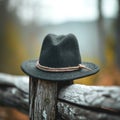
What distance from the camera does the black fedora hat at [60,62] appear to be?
2564 mm

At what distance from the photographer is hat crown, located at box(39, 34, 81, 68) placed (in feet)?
8.50

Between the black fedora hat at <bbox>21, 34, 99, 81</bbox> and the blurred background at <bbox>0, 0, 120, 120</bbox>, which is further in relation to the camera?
the blurred background at <bbox>0, 0, 120, 120</bbox>

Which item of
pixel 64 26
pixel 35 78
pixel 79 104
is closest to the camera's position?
pixel 79 104

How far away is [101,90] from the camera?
2215 mm

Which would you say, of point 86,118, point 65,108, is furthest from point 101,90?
point 65,108

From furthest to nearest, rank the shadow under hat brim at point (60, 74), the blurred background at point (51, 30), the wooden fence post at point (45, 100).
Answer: the blurred background at point (51, 30) → the wooden fence post at point (45, 100) → the shadow under hat brim at point (60, 74)

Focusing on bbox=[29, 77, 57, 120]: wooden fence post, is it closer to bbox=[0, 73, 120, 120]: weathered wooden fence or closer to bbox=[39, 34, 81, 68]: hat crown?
bbox=[0, 73, 120, 120]: weathered wooden fence

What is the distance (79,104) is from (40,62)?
51cm

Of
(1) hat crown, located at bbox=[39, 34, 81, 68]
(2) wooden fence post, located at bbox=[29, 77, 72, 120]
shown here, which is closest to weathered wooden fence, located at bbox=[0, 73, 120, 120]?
(2) wooden fence post, located at bbox=[29, 77, 72, 120]

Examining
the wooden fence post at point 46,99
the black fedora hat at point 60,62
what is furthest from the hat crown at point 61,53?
the wooden fence post at point 46,99

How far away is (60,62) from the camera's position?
8.50 ft

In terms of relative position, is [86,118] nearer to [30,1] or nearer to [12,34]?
[12,34]

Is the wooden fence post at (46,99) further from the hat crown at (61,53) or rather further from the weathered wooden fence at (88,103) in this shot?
the hat crown at (61,53)

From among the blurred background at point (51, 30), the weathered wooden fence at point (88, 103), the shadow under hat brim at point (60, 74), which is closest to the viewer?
the weathered wooden fence at point (88, 103)
